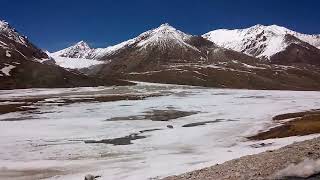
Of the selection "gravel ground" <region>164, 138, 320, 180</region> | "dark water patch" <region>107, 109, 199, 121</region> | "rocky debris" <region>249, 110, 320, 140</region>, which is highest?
→ "dark water patch" <region>107, 109, 199, 121</region>

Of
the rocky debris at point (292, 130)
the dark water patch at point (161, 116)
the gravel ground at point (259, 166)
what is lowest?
the rocky debris at point (292, 130)

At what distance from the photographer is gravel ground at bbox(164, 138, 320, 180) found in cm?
2669

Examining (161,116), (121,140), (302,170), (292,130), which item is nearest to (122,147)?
(121,140)

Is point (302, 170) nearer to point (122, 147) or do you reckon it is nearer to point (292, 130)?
point (122, 147)

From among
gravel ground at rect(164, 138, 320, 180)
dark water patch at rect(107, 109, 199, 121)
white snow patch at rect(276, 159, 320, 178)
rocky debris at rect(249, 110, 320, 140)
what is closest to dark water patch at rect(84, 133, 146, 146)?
rocky debris at rect(249, 110, 320, 140)

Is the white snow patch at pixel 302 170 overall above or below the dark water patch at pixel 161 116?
below

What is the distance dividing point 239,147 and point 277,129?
15259mm

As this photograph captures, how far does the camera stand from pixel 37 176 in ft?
127

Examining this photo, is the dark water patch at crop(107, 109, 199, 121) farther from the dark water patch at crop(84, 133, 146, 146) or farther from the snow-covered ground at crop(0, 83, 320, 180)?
the dark water patch at crop(84, 133, 146, 146)

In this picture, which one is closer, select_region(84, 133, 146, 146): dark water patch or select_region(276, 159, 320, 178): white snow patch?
select_region(276, 159, 320, 178): white snow patch

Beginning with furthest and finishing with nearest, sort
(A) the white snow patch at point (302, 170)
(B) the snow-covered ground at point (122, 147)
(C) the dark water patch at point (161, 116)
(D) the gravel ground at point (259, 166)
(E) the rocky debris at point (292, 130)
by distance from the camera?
(C) the dark water patch at point (161, 116)
(E) the rocky debris at point (292, 130)
(B) the snow-covered ground at point (122, 147)
(D) the gravel ground at point (259, 166)
(A) the white snow patch at point (302, 170)

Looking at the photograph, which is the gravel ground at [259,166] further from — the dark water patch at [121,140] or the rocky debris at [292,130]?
the rocky debris at [292,130]

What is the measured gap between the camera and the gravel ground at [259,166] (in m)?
26.7

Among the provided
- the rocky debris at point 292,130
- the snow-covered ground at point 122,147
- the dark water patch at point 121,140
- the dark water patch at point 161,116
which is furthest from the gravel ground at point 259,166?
the dark water patch at point 161,116
